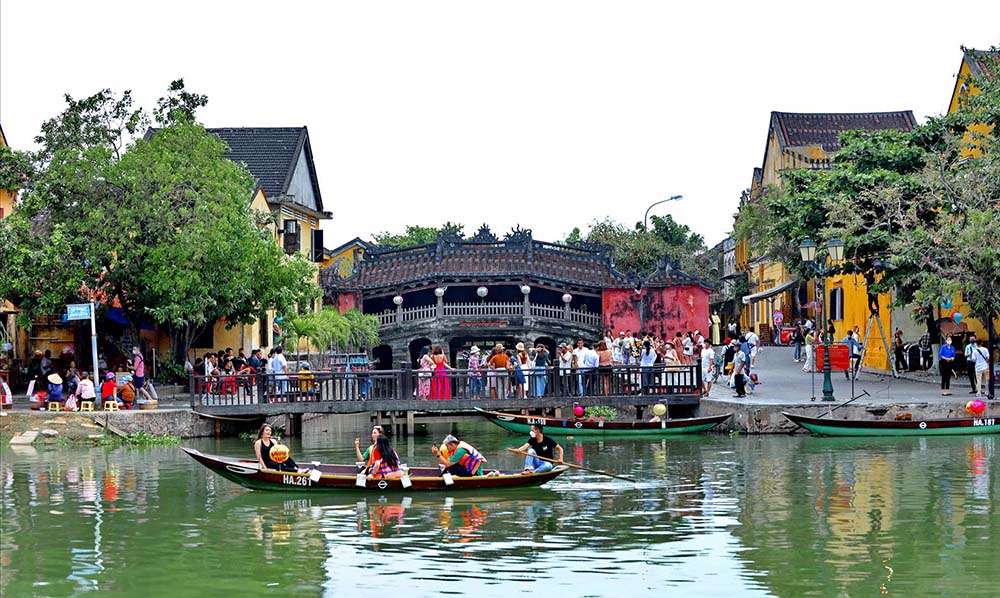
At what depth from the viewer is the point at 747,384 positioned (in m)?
37.9

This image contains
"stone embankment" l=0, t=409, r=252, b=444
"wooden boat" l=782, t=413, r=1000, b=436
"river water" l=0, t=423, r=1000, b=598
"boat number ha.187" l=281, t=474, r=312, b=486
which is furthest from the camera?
"stone embankment" l=0, t=409, r=252, b=444

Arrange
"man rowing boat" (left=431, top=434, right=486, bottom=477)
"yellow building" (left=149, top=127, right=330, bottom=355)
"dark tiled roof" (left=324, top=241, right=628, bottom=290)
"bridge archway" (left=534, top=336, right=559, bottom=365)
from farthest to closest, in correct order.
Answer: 1. "bridge archway" (left=534, top=336, right=559, bottom=365)
2. "dark tiled roof" (left=324, top=241, right=628, bottom=290)
3. "yellow building" (left=149, top=127, right=330, bottom=355)
4. "man rowing boat" (left=431, top=434, right=486, bottom=477)

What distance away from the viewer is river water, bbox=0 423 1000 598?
54.3 feet

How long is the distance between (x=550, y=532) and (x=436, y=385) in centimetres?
1517

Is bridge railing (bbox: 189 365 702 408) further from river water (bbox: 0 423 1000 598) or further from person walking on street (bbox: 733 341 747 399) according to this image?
river water (bbox: 0 423 1000 598)

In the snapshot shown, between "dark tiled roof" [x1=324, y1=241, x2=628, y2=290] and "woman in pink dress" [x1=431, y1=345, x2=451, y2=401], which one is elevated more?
"dark tiled roof" [x1=324, y1=241, x2=628, y2=290]

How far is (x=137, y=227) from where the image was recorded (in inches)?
1489

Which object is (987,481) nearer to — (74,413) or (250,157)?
(74,413)

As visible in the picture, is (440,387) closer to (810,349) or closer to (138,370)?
(138,370)

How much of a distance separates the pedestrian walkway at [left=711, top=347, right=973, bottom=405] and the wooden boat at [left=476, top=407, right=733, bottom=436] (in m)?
1.89

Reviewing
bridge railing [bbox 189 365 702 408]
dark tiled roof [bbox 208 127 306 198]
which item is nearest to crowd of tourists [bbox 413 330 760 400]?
bridge railing [bbox 189 365 702 408]

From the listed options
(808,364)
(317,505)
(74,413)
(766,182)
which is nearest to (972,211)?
(808,364)

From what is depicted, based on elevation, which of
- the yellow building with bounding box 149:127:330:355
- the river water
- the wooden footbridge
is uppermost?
the yellow building with bounding box 149:127:330:355

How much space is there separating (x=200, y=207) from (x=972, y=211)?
19475 millimetres
